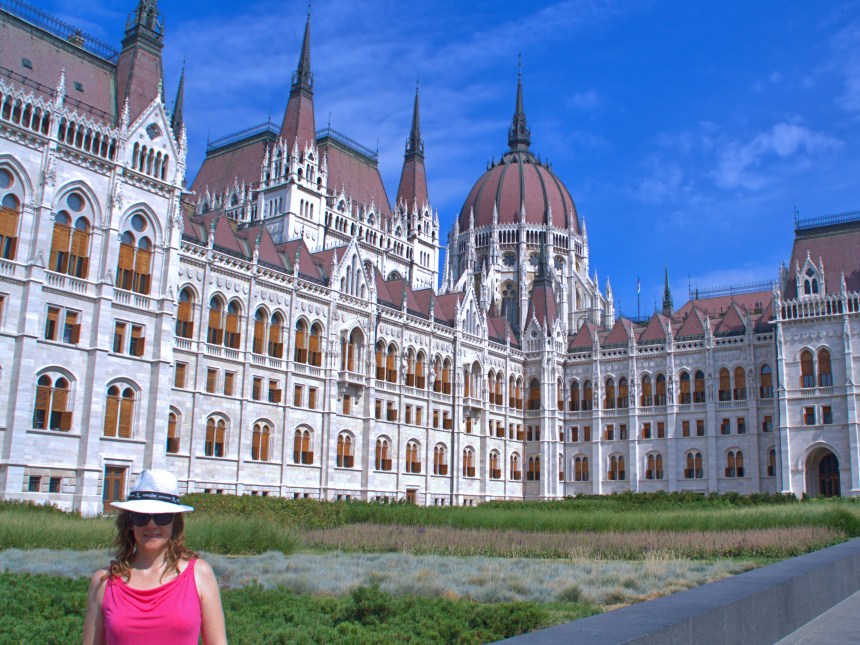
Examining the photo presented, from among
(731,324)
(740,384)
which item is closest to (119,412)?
(740,384)

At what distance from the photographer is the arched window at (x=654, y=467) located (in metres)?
68.2

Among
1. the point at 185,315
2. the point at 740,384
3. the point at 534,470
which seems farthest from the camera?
the point at 534,470

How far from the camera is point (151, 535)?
524cm

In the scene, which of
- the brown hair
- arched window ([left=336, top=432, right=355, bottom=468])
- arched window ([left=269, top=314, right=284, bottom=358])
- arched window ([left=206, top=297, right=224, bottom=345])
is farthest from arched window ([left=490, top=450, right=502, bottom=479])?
the brown hair

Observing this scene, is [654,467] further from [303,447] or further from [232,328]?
[232,328]

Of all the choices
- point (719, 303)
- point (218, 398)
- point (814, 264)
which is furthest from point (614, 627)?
point (719, 303)

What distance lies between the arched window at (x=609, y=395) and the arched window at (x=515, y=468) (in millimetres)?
8896

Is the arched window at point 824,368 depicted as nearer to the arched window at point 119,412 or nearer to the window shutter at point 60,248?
the arched window at point 119,412

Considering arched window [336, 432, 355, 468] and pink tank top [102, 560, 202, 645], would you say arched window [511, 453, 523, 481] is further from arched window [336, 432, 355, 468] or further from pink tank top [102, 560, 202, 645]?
pink tank top [102, 560, 202, 645]

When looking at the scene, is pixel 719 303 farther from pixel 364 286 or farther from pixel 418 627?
pixel 418 627

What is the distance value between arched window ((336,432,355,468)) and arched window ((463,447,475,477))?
1379 cm

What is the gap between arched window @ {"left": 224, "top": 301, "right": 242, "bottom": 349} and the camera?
46.7m

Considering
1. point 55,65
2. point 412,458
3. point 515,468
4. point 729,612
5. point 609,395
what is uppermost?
point 55,65

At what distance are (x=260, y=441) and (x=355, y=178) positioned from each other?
38.4m
